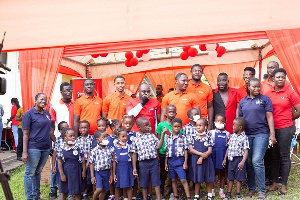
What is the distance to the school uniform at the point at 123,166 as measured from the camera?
5.27 metres

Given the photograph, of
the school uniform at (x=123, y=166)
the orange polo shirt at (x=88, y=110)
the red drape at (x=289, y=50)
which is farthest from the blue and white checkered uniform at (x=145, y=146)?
the red drape at (x=289, y=50)

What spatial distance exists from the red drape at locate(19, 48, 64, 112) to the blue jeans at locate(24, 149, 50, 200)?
938mm

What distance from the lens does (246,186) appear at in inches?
238

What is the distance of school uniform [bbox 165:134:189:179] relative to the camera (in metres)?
5.31

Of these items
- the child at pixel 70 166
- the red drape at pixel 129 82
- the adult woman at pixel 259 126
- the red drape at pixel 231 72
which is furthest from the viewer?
the red drape at pixel 129 82

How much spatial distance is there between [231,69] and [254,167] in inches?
307

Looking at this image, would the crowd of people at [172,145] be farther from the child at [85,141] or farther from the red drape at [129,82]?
the red drape at [129,82]

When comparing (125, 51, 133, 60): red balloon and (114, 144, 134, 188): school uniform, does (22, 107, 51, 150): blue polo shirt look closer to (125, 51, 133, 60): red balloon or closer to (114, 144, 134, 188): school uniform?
(114, 144, 134, 188): school uniform

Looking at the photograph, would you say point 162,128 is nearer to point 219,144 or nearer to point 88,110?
point 219,144

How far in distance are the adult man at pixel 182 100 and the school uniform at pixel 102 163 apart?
0.99 m

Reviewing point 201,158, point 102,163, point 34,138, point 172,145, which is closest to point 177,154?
point 172,145

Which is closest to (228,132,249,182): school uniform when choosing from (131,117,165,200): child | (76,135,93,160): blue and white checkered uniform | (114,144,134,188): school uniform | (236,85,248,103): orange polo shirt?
(236,85,248,103): orange polo shirt

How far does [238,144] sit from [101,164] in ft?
6.26

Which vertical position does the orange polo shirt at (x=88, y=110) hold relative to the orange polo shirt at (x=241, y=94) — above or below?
below
